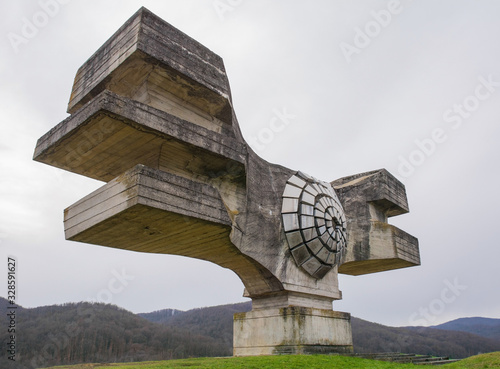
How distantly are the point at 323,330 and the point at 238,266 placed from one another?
2.72 meters

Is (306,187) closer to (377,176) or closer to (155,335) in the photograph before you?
(377,176)

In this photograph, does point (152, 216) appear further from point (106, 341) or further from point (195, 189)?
point (106, 341)

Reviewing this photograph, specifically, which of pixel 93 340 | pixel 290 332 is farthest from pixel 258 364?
pixel 93 340

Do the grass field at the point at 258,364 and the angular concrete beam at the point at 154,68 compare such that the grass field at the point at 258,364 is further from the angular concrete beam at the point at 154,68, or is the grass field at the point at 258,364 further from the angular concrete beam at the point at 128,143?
the angular concrete beam at the point at 154,68

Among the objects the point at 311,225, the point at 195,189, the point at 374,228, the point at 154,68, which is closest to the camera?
the point at 195,189

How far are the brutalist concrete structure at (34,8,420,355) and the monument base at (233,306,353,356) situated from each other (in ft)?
0.09

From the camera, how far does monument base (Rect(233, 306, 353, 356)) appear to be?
9805mm

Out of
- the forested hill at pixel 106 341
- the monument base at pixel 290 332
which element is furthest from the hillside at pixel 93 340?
the monument base at pixel 290 332

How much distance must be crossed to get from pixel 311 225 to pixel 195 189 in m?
4.00

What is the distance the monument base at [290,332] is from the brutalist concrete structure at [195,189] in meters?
0.03

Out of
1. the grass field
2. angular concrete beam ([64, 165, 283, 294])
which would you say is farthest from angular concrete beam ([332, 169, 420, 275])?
angular concrete beam ([64, 165, 283, 294])

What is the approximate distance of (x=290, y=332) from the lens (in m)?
9.81

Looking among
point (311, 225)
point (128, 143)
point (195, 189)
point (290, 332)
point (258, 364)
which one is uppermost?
point (128, 143)

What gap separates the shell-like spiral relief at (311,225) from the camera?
34.6ft
